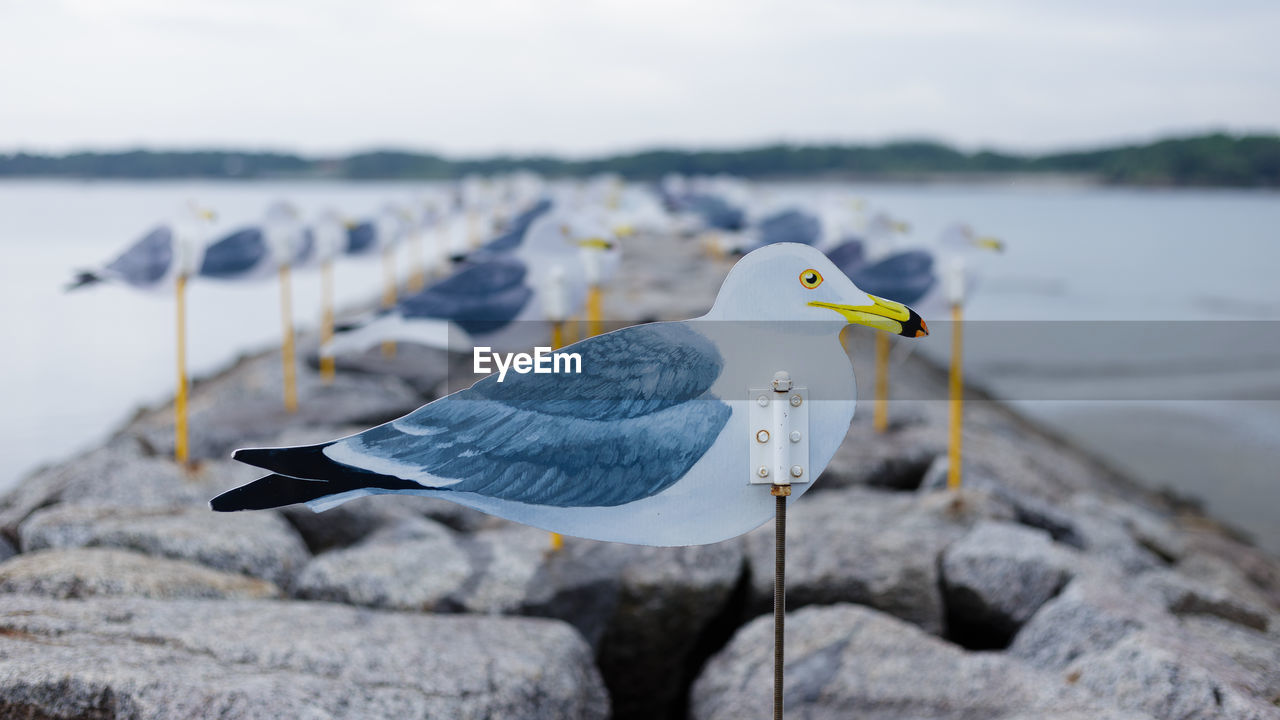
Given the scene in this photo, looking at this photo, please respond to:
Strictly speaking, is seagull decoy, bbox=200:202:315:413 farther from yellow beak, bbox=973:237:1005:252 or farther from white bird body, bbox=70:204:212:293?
yellow beak, bbox=973:237:1005:252

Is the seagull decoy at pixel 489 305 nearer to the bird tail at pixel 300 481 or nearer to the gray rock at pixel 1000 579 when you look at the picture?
the gray rock at pixel 1000 579

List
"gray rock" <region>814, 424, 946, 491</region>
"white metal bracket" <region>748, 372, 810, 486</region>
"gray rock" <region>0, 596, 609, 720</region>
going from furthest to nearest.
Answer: "gray rock" <region>814, 424, 946, 491</region> < "gray rock" <region>0, 596, 609, 720</region> < "white metal bracket" <region>748, 372, 810, 486</region>

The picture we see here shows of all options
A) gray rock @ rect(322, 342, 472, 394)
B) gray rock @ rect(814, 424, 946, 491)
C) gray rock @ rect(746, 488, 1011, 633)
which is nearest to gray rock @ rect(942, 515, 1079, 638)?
gray rock @ rect(746, 488, 1011, 633)

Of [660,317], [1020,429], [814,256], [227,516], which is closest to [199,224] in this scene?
[227,516]

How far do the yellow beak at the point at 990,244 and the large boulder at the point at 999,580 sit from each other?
3.01 meters

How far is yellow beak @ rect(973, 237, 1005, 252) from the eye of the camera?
7754 mm

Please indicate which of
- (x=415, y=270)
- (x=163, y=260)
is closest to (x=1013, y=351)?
(x=415, y=270)

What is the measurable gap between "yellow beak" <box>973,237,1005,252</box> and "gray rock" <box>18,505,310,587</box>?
17.4ft

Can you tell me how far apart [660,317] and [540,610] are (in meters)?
8.31

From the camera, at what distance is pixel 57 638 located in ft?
11.9

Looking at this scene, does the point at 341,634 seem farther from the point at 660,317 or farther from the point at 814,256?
the point at 660,317

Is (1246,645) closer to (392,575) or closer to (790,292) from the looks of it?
(790,292)

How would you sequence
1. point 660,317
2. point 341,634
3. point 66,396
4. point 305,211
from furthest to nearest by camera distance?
1. point 66,396
2. point 660,317
3. point 305,211
4. point 341,634

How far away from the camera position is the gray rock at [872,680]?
3855mm
